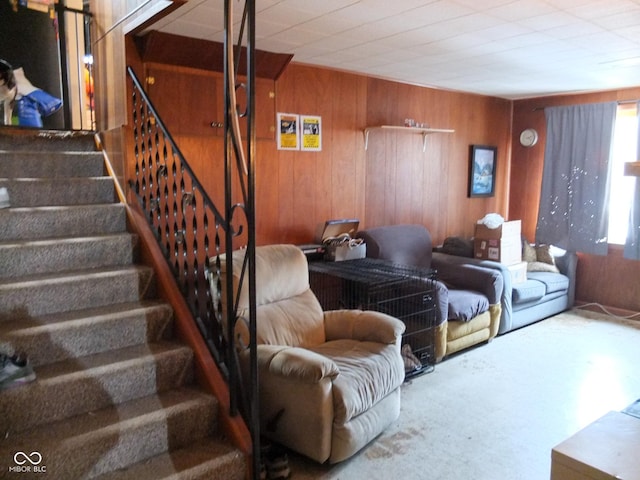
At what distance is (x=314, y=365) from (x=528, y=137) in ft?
15.0

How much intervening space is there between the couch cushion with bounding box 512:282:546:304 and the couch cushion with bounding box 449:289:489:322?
0.53m

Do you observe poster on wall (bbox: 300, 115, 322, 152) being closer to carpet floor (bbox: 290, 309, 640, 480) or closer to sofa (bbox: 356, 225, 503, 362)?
sofa (bbox: 356, 225, 503, 362)

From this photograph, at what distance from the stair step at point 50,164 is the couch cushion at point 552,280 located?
4066 millimetres

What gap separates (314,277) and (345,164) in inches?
42.6

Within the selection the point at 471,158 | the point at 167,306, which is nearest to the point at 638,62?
the point at 471,158

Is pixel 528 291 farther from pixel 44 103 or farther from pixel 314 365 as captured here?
pixel 44 103

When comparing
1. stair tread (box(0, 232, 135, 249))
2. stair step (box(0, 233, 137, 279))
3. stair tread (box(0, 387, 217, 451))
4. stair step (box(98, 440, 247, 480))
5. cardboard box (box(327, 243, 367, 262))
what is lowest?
stair step (box(98, 440, 247, 480))

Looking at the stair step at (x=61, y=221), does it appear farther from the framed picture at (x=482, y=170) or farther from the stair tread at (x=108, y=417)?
the framed picture at (x=482, y=170)

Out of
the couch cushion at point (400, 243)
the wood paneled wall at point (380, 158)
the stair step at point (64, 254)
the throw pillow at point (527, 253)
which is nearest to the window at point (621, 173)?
the throw pillow at point (527, 253)

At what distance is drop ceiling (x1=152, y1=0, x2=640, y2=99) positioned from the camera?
2.64m

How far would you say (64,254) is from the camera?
262 cm

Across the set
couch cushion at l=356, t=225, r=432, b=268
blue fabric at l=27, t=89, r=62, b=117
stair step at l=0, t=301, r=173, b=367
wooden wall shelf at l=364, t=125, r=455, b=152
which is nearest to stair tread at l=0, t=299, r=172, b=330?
stair step at l=0, t=301, r=173, b=367

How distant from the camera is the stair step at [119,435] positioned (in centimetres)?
187

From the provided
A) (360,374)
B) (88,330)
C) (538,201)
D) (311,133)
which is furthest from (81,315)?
(538,201)
